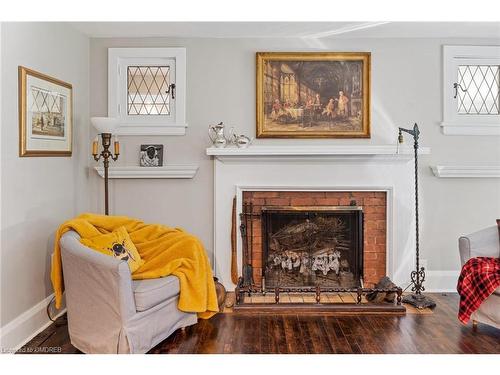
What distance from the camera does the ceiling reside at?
13.4 feet

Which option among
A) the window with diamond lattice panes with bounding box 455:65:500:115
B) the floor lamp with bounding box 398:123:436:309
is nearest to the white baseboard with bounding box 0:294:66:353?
the floor lamp with bounding box 398:123:436:309

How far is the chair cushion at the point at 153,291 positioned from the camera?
296 cm

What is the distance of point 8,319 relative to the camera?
3.12 metres

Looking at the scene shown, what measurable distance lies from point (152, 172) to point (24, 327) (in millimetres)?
1661

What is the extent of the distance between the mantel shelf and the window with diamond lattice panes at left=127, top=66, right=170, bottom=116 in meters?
0.66

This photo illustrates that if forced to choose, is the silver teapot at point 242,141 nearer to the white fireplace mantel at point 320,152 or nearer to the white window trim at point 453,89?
the white fireplace mantel at point 320,152

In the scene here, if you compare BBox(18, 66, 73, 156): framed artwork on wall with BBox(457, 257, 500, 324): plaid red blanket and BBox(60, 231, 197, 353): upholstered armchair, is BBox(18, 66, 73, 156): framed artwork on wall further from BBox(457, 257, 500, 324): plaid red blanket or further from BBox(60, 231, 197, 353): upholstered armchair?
BBox(457, 257, 500, 324): plaid red blanket

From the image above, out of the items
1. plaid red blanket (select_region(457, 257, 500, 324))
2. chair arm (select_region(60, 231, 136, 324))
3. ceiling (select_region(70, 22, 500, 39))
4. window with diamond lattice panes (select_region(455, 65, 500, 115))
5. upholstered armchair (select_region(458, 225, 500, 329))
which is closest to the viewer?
chair arm (select_region(60, 231, 136, 324))

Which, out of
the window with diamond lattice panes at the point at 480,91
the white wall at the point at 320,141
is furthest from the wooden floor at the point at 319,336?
the window with diamond lattice panes at the point at 480,91

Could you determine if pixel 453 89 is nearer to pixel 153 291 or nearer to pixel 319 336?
pixel 319 336

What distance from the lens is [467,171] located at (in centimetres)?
440
